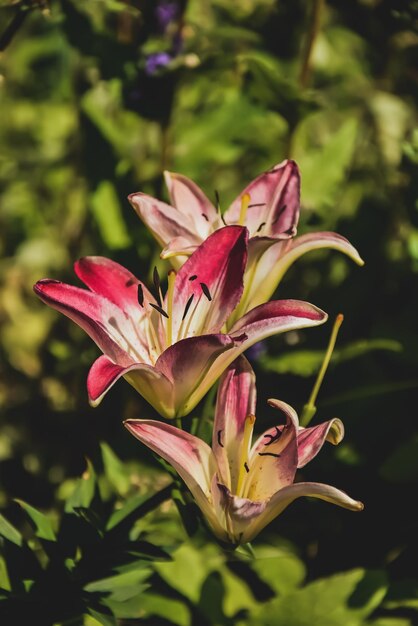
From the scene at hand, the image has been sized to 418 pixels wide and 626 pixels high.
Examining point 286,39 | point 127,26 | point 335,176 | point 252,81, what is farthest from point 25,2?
point 286,39

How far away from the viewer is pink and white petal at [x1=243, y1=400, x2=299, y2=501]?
987 mm

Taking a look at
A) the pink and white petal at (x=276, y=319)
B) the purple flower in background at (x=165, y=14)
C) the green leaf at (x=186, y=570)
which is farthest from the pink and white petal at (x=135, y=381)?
the purple flower in background at (x=165, y=14)

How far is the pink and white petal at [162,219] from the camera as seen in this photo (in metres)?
1.11

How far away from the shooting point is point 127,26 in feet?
6.86

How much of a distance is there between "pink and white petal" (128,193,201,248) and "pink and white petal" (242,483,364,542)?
1.19ft

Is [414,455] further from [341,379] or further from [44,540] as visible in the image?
[44,540]

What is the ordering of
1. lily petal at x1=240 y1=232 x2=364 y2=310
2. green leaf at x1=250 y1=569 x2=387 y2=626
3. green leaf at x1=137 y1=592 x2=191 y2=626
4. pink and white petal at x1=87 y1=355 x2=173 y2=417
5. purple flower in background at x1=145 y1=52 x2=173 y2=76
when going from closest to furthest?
pink and white petal at x1=87 y1=355 x2=173 y2=417, lily petal at x1=240 y1=232 x2=364 y2=310, green leaf at x1=250 y1=569 x2=387 y2=626, green leaf at x1=137 y1=592 x2=191 y2=626, purple flower in background at x1=145 y1=52 x2=173 y2=76

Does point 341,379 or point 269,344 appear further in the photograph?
point 269,344

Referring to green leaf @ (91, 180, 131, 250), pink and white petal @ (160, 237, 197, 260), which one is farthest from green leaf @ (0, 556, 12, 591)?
green leaf @ (91, 180, 131, 250)

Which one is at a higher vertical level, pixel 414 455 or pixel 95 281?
pixel 95 281

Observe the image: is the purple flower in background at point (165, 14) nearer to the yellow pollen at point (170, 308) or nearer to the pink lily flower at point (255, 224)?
the pink lily flower at point (255, 224)

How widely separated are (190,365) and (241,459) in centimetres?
14

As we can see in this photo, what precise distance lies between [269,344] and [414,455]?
17.1 inches

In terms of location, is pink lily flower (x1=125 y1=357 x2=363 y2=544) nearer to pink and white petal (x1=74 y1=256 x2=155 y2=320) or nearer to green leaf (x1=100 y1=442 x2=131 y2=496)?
pink and white petal (x1=74 y1=256 x2=155 y2=320)
